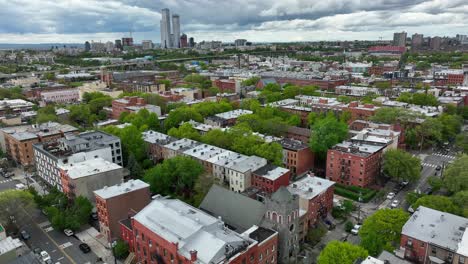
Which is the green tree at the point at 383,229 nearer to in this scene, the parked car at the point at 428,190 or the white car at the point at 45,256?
the parked car at the point at 428,190

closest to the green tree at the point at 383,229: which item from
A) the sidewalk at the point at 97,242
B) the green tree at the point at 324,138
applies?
the green tree at the point at 324,138

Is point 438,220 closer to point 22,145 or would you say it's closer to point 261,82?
point 22,145

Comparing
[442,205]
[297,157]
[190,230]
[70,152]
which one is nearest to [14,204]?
[70,152]

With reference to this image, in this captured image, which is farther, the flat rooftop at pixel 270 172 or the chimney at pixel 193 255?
the flat rooftop at pixel 270 172

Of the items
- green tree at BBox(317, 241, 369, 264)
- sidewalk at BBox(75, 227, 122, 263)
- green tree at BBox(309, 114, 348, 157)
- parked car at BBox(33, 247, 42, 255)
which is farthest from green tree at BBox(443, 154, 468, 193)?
parked car at BBox(33, 247, 42, 255)

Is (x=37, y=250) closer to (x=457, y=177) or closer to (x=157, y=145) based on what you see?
(x=157, y=145)
